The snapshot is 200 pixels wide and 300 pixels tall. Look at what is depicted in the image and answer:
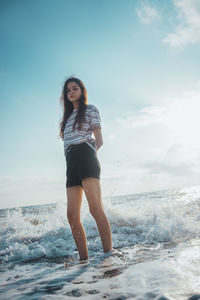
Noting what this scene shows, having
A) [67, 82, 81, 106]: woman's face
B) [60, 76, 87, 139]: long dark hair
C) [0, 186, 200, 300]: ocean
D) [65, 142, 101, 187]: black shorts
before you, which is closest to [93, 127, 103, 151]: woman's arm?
[65, 142, 101, 187]: black shorts

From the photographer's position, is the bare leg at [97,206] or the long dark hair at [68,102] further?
the long dark hair at [68,102]

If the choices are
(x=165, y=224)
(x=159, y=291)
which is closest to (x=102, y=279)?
(x=159, y=291)

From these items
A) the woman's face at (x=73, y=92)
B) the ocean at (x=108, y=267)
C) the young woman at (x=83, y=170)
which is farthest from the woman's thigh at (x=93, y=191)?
the woman's face at (x=73, y=92)

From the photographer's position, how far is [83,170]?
254 centimetres

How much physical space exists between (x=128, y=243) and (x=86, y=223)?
5.28 feet

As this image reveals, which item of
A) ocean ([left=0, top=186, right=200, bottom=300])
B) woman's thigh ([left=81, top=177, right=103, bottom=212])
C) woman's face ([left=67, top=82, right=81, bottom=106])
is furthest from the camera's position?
woman's face ([left=67, top=82, right=81, bottom=106])

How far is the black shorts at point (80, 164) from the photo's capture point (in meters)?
2.54

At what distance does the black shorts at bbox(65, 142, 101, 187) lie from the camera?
254 cm

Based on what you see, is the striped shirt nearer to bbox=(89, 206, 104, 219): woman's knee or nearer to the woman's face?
the woman's face

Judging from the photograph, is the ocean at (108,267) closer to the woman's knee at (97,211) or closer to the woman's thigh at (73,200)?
the woman's knee at (97,211)

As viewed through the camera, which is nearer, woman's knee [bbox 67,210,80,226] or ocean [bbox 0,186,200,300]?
ocean [bbox 0,186,200,300]

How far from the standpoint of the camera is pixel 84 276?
1906mm

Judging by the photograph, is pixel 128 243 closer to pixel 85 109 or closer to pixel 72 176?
pixel 72 176

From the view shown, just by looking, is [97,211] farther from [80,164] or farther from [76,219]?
[80,164]
